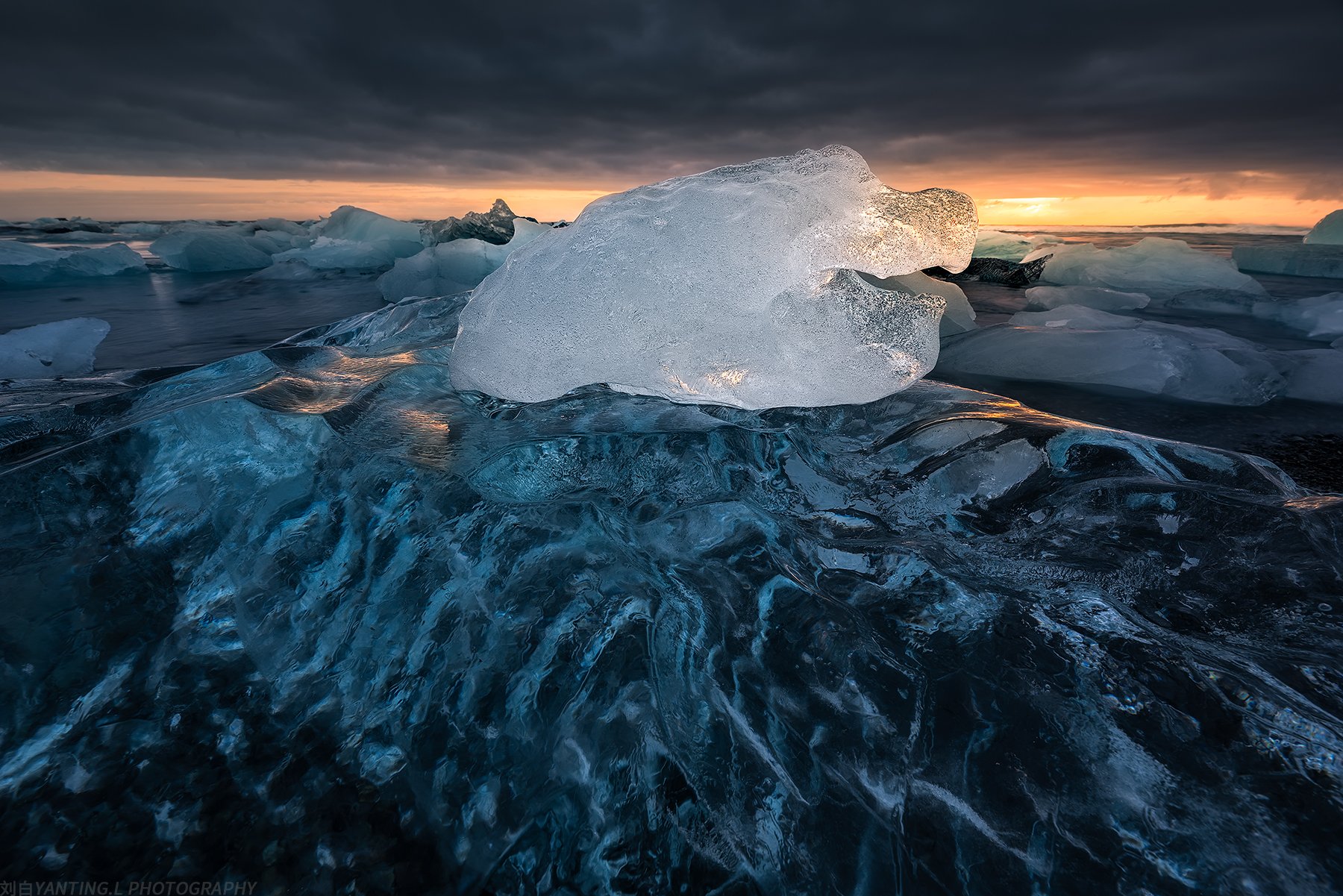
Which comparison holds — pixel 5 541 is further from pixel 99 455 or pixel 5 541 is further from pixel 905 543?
pixel 905 543

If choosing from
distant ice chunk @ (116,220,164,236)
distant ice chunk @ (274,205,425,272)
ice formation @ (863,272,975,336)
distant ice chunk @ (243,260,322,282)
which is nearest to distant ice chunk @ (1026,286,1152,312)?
ice formation @ (863,272,975,336)

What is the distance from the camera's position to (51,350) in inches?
155

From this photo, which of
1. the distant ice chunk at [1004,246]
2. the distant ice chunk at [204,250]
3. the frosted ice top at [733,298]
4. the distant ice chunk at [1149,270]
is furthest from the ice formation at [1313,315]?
the distant ice chunk at [204,250]

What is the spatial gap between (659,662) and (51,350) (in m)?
5.07

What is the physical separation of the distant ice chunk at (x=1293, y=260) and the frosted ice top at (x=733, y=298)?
12.2 m

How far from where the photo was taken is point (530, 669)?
120cm

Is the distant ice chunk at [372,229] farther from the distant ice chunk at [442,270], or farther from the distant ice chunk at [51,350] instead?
the distant ice chunk at [51,350]

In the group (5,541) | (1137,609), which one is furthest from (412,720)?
(1137,609)

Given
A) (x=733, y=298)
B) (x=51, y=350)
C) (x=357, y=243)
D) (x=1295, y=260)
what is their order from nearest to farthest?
(x=733, y=298)
(x=51, y=350)
(x=1295, y=260)
(x=357, y=243)

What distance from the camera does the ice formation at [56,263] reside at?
8.62m

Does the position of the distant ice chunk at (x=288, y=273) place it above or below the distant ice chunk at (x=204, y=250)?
below

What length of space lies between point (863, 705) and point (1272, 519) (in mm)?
1224

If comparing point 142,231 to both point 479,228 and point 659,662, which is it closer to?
point 479,228

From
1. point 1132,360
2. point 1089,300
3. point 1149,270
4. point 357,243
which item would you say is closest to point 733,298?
point 1132,360
